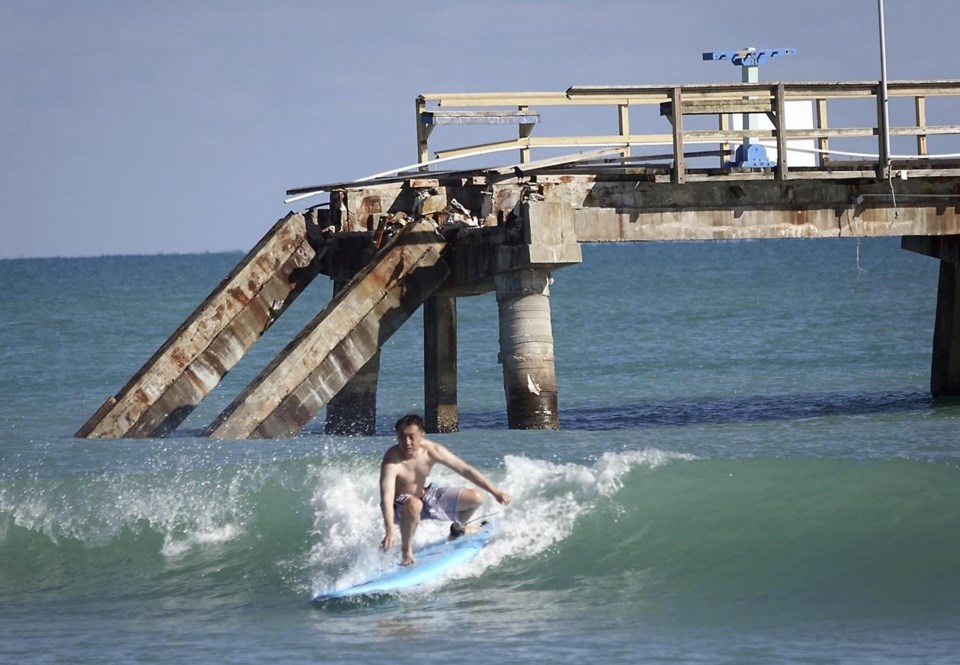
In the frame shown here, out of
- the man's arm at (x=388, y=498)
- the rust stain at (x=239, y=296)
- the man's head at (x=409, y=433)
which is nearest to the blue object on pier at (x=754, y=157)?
the rust stain at (x=239, y=296)

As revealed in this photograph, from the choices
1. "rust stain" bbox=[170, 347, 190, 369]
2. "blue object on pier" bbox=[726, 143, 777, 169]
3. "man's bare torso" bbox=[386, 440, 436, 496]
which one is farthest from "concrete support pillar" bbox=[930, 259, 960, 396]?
"man's bare torso" bbox=[386, 440, 436, 496]

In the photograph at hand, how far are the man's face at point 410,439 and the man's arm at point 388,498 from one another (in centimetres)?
18

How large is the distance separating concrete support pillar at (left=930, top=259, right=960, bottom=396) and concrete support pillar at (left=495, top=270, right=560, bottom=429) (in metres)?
6.68

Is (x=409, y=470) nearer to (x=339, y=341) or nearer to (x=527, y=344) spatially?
(x=339, y=341)

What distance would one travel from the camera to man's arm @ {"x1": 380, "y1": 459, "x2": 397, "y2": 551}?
11789mm

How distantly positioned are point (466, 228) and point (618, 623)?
710 centimetres

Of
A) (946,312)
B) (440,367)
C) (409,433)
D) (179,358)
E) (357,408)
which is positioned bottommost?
(357,408)

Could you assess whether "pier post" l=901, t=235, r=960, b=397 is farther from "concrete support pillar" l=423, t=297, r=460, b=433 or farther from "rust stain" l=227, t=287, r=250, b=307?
"rust stain" l=227, t=287, r=250, b=307

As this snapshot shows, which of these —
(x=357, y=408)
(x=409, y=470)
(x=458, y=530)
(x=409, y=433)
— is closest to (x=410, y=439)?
(x=409, y=433)

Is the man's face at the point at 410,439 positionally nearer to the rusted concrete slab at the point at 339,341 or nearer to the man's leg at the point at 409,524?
the man's leg at the point at 409,524

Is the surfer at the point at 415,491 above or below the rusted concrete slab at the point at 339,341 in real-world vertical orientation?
below

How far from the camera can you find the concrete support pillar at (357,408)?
2019cm

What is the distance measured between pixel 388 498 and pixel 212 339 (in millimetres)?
6634

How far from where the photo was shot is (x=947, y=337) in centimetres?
2125
